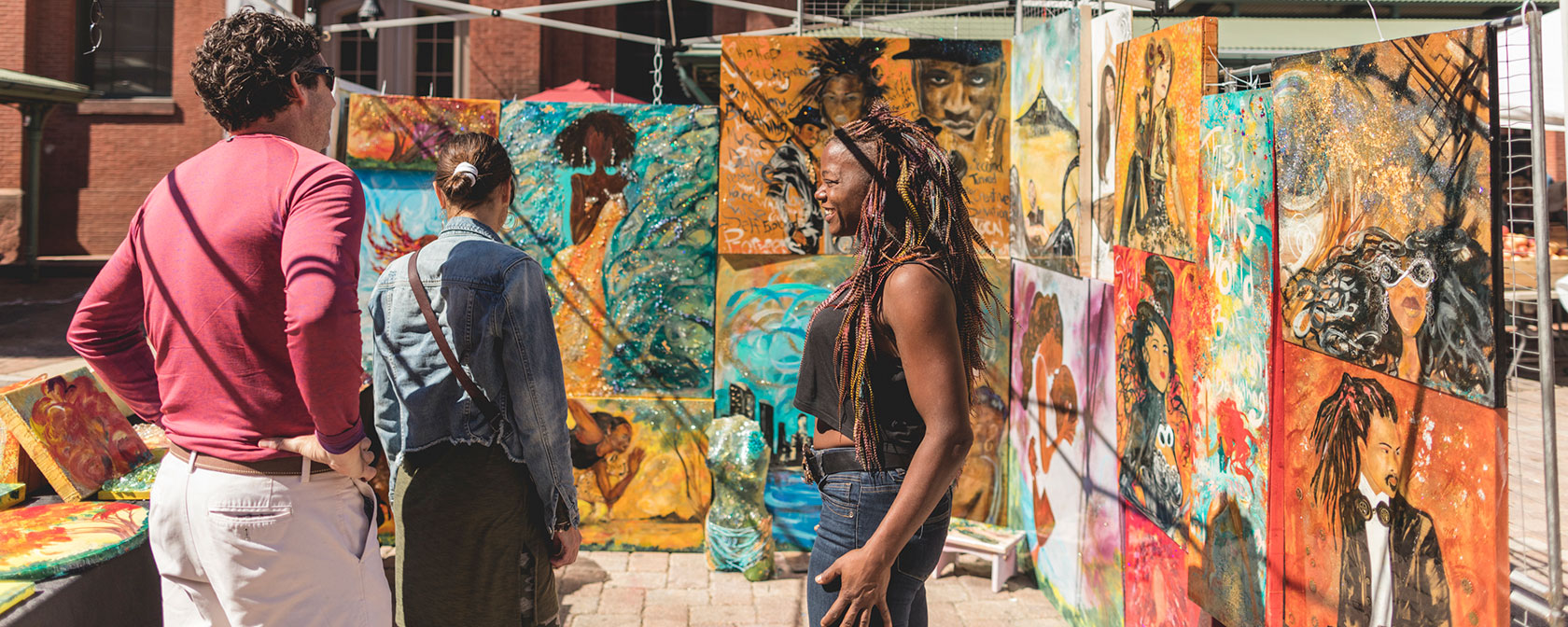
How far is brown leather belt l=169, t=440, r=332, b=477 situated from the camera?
208cm

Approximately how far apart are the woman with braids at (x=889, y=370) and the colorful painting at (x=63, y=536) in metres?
2.40

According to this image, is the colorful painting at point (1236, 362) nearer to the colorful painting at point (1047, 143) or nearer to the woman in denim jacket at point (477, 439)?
the colorful painting at point (1047, 143)

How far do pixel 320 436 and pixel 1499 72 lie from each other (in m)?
2.44

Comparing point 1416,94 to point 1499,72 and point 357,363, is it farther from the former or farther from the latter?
point 357,363

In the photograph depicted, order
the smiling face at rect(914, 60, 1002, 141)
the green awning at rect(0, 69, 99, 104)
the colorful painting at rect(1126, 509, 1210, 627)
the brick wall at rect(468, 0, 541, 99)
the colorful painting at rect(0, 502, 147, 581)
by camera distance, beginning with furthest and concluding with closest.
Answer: the brick wall at rect(468, 0, 541, 99), the green awning at rect(0, 69, 99, 104), the smiling face at rect(914, 60, 1002, 141), the colorful painting at rect(1126, 509, 1210, 627), the colorful painting at rect(0, 502, 147, 581)

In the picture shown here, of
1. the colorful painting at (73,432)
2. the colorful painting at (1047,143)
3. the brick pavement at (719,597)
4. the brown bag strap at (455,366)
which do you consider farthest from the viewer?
the brick pavement at (719,597)

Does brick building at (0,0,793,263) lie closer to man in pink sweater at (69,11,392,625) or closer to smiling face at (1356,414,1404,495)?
man in pink sweater at (69,11,392,625)

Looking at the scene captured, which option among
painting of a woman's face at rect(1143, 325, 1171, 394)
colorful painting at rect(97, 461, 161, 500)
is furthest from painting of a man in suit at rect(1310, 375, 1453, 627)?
colorful painting at rect(97, 461, 161, 500)

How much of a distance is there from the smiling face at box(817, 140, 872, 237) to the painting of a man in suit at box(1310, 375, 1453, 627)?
4.37 feet

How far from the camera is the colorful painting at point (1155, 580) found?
11.7 feet

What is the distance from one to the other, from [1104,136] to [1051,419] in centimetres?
128

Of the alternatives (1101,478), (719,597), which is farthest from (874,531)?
(719,597)

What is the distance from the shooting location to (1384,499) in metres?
2.52

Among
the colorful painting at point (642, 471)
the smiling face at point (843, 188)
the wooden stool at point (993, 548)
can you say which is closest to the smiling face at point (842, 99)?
the colorful painting at point (642, 471)
